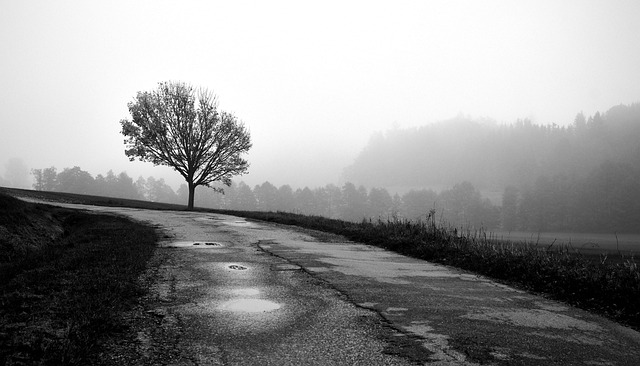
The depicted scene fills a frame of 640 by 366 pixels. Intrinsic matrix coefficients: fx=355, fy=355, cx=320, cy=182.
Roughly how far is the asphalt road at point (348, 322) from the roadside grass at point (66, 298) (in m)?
0.30

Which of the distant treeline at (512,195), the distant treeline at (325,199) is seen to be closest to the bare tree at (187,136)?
the distant treeline at (512,195)

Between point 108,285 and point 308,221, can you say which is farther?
point 308,221

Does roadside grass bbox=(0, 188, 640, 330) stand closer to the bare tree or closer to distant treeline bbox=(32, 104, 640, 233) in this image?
the bare tree

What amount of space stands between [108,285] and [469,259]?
806 centimetres

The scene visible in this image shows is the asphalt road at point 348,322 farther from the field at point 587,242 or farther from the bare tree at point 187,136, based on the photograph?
the bare tree at point 187,136

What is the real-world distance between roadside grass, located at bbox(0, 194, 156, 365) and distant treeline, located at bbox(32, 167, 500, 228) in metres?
97.8

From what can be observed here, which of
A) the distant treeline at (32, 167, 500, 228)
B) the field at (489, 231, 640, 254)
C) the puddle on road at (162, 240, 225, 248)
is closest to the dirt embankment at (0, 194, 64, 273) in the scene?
the puddle on road at (162, 240, 225, 248)

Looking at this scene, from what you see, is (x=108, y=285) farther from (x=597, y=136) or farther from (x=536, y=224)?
(x=597, y=136)

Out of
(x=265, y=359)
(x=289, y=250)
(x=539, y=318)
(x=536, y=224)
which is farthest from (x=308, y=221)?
(x=536, y=224)

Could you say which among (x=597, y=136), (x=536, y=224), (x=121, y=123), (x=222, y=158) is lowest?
(x=536, y=224)

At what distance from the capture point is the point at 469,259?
9.20 m

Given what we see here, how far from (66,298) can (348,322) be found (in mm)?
3743

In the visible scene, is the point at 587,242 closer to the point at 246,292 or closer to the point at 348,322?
the point at 348,322

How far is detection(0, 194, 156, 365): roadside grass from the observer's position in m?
3.21
